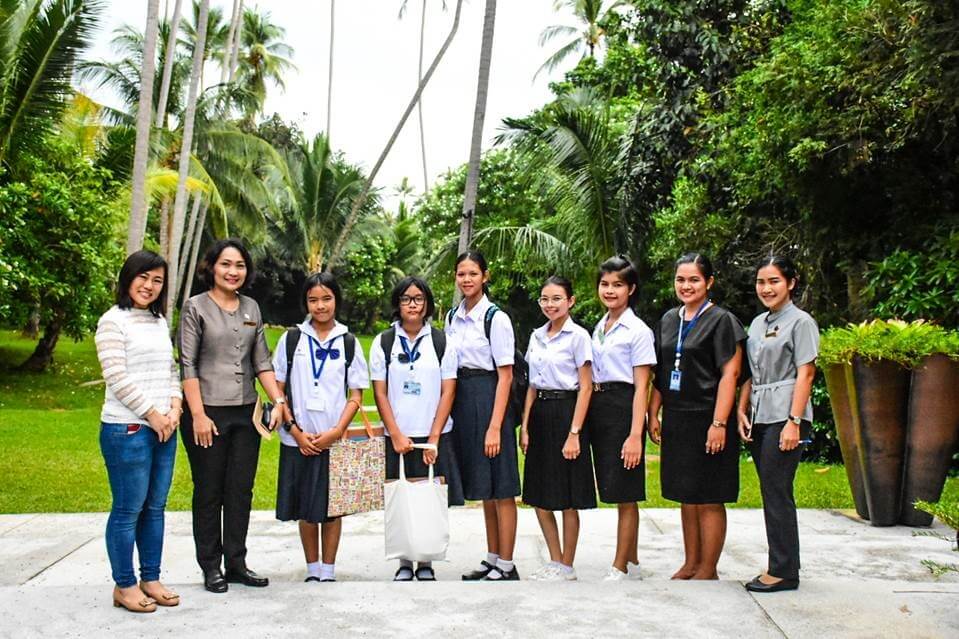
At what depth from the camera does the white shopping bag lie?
5031mm

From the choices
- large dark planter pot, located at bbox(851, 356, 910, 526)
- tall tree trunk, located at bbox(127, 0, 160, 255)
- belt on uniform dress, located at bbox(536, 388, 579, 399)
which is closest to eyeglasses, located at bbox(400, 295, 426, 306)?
belt on uniform dress, located at bbox(536, 388, 579, 399)

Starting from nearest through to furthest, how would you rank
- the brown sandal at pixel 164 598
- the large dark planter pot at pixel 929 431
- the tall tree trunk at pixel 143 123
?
1. the brown sandal at pixel 164 598
2. the large dark planter pot at pixel 929 431
3. the tall tree trunk at pixel 143 123

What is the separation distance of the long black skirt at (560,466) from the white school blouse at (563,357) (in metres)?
0.10

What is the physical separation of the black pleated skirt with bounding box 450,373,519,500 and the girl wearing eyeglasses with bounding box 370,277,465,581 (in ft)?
0.29

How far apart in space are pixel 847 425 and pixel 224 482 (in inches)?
188

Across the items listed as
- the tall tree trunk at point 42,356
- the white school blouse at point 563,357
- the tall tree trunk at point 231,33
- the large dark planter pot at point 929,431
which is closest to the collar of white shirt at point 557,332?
the white school blouse at point 563,357

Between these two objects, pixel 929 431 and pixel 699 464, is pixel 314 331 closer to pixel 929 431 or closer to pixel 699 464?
pixel 699 464

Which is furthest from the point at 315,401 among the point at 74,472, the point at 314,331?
the point at 74,472

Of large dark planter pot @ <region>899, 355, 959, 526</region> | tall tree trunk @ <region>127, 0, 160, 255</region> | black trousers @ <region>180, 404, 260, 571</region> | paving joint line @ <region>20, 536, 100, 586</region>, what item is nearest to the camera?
black trousers @ <region>180, 404, 260, 571</region>

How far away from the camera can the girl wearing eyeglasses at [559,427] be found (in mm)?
5176

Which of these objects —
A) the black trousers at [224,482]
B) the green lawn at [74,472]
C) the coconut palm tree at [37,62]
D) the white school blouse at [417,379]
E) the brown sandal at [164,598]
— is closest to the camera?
the brown sandal at [164,598]

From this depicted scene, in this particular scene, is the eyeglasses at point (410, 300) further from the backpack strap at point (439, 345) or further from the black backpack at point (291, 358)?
the black backpack at point (291, 358)

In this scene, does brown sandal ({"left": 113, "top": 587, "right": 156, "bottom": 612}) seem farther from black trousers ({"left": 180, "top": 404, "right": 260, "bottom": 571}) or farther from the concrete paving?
black trousers ({"left": 180, "top": 404, "right": 260, "bottom": 571})

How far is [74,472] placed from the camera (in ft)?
33.1
